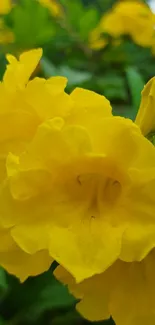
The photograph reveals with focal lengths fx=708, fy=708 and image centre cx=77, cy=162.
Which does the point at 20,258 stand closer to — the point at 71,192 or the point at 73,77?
the point at 71,192

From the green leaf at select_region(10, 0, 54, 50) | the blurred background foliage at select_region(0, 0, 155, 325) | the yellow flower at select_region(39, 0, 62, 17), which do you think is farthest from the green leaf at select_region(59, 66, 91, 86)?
the yellow flower at select_region(39, 0, 62, 17)

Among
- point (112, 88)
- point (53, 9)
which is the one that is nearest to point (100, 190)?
point (112, 88)

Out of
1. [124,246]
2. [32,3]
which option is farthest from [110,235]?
[32,3]

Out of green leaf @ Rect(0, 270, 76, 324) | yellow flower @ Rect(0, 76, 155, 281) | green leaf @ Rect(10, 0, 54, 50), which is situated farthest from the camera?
green leaf @ Rect(10, 0, 54, 50)

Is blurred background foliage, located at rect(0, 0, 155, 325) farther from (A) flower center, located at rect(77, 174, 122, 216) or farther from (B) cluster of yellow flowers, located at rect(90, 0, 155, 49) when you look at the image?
(A) flower center, located at rect(77, 174, 122, 216)

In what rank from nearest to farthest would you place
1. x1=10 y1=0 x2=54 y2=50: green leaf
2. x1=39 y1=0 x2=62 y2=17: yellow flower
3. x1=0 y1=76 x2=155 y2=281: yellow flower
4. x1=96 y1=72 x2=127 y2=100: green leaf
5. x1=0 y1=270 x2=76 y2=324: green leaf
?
x1=0 y1=76 x2=155 y2=281: yellow flower, x1=0 y1=270 x2=76 y2=324: green leaf, x1=96 y1=72 x2=127 y2=100: green leaf, x1=10 y1=0 x2=54 y2=50: green leaf, x1=39 y1=0 x2=62 y2=17: yellow flower

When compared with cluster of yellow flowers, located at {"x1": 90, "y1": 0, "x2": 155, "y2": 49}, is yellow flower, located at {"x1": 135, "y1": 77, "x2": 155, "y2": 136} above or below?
above

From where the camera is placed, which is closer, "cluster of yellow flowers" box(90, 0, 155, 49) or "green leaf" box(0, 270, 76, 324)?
"green leaf" box(0, 270, 76, 324)

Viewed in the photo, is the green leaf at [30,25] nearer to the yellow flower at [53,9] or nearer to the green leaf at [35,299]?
the yellow flower at [53,9]

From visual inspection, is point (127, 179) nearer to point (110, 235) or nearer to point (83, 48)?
point (110, 235)
